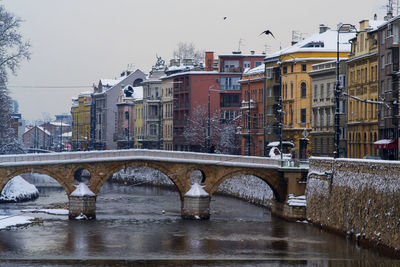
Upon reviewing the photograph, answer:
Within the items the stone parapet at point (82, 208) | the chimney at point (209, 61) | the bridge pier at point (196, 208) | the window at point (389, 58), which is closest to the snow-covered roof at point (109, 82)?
the chimney at point (209, 61)

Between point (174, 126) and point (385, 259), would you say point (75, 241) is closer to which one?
point (385, 259)

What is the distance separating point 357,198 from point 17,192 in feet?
136

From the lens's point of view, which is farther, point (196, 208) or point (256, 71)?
point (256, 71)

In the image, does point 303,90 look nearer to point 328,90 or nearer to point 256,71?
point 328,90

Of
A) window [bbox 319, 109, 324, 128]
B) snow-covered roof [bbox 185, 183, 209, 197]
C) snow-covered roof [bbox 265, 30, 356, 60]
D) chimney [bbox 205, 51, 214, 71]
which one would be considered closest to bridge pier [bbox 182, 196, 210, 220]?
snow-covered roof [bbox 185, 183, 209, 197]

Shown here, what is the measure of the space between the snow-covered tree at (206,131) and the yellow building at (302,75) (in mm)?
17009

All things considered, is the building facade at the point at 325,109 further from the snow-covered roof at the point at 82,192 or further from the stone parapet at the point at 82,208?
the stone parapet at the point at 82,208

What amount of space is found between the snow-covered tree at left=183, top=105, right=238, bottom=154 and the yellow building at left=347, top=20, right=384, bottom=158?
29.7 meters

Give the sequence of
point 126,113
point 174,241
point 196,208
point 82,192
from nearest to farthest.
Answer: point 174,241
point 82,192
point 196,208
point 126,113

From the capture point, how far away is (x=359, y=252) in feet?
177

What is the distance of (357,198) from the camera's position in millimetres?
57656

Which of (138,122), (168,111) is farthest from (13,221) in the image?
(138,122)

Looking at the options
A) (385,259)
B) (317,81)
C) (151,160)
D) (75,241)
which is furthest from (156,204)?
(385,259)

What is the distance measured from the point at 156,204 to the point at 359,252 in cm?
3399
